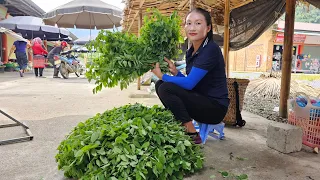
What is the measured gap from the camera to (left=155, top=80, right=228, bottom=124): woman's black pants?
2.01 metres

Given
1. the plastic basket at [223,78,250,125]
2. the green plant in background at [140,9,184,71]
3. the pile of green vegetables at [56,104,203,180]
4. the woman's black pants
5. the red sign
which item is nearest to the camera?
the pile of green vegetables at [56,104,203,180]

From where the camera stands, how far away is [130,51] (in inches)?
84.0

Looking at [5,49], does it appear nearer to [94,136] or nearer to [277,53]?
[94,136]

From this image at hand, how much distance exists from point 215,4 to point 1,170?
416 centimetres

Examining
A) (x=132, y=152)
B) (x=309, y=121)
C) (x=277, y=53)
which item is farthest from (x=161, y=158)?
(x=277, y=53)

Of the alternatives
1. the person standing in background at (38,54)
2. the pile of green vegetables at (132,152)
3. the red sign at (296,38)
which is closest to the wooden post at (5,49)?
the person standing in background at (38,54)

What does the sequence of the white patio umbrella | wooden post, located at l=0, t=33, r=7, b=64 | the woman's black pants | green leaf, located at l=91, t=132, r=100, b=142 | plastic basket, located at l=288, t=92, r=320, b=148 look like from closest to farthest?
green leaf, located at l=91, t=132, r=100, b=142 < the woman's black pants < plastic basket, located at l=288, t=92, r=320, b=148 < the white patio umbrella < wooden post, located at l=0, t=33, r=7, b=64

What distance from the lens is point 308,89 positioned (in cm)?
670

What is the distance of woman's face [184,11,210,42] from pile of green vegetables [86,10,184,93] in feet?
0.48

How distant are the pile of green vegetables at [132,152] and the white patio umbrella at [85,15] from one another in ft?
19.7

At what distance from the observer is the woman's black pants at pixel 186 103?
2006 millimetres

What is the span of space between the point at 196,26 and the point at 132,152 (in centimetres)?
115

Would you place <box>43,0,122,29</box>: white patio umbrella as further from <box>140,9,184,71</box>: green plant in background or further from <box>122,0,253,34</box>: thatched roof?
<box>140,9,184,71</box>: green plant in background

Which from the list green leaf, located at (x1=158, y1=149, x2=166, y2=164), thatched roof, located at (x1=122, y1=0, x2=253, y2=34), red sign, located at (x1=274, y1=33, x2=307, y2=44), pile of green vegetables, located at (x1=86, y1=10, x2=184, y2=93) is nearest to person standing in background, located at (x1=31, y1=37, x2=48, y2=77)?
thatched roof, located at (x1=122, y1=0, x2=253, y2=34)
